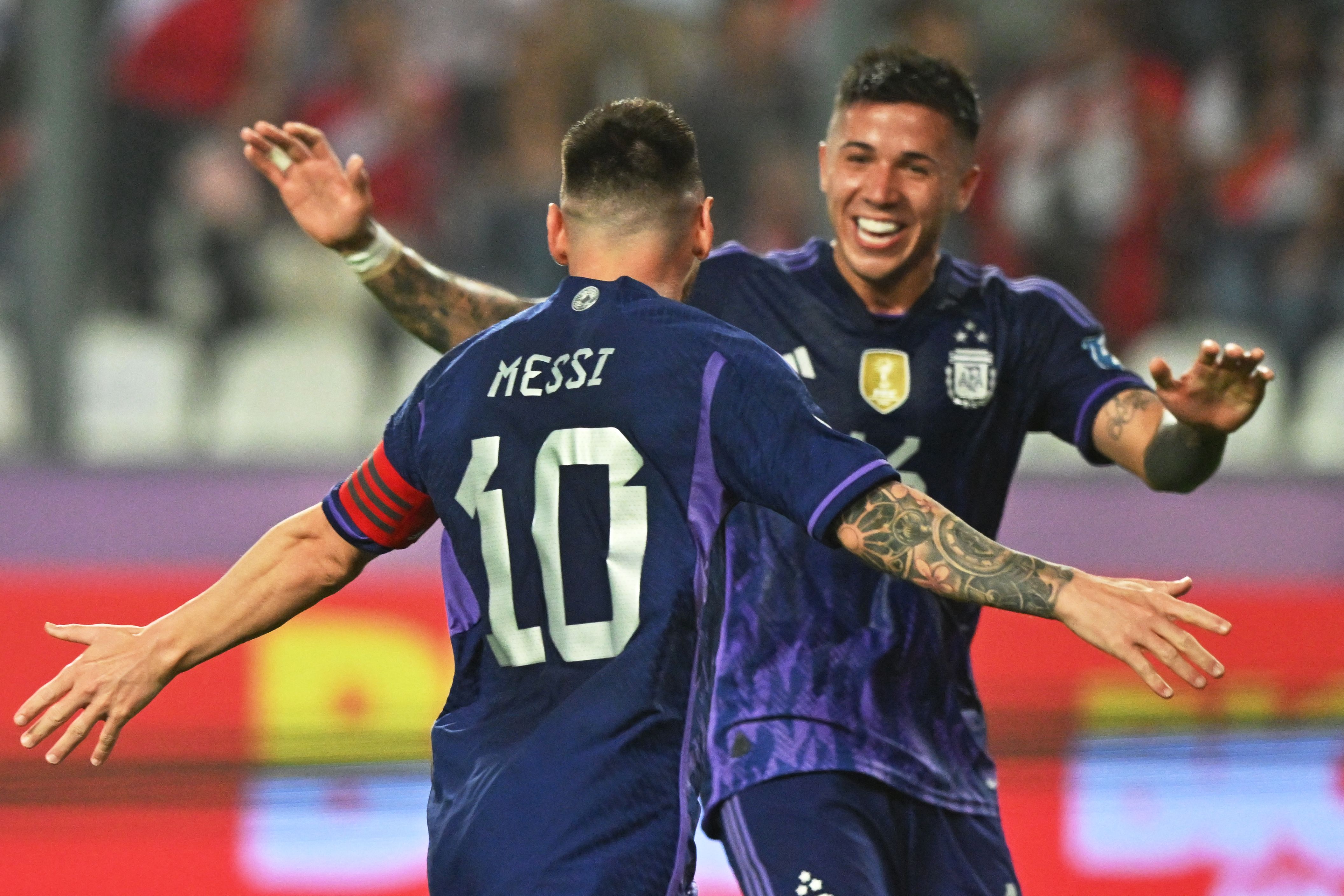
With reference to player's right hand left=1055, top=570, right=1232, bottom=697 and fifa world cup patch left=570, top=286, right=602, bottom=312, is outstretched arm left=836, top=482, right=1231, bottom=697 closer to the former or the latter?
player's right hand left=1055, top=570, right=1232, bottom=697

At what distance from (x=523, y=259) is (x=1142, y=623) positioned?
6.40 meters

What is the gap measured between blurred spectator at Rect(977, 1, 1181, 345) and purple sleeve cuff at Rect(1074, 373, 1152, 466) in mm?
5346

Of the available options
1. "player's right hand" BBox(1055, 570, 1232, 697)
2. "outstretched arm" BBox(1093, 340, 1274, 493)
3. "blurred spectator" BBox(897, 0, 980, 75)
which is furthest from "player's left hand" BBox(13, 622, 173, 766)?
"blurred spectator" BBox(897, 0, 980, 75)

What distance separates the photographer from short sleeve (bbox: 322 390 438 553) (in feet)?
8.45

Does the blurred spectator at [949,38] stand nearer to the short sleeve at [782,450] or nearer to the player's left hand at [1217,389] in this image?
the player's left hand at [1217,389]

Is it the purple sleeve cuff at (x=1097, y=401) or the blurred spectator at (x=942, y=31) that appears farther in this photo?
the blurred spectator at (x=942, y=31)

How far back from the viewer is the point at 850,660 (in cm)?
322

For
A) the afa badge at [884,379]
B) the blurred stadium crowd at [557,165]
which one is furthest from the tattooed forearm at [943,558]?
the blurred stadium crowd at [557,165]

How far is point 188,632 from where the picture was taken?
2.63 m

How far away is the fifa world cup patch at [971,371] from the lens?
3379mm

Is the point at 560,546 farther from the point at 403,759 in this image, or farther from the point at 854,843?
the point at 403,759

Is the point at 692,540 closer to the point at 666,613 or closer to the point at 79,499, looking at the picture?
the point at 666,613

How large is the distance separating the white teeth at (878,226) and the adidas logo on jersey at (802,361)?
0.28m

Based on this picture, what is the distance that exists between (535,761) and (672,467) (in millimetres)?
467
